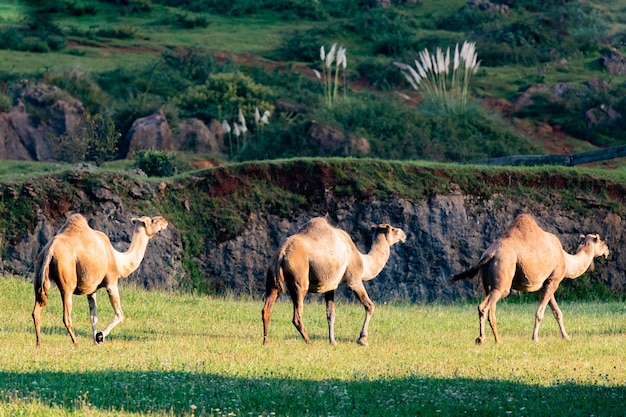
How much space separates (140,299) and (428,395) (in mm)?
10613

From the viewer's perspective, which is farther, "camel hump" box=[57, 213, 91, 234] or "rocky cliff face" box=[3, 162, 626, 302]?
"rocky cliff face" box=[3, 162, 626, 302]

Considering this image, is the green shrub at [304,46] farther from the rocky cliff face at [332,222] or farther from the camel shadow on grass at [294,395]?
the camel shadow on grass at [294,395]

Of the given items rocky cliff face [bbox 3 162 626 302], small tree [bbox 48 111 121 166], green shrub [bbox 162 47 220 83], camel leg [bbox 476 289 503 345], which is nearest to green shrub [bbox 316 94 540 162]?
small tree [bbox 48 111 121 166]

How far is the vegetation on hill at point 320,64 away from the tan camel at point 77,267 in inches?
804

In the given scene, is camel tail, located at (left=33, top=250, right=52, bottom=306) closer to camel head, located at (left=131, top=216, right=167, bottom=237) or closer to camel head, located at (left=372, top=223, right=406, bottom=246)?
camel head, located at (left=131, top=216, right=167, bottom=237)

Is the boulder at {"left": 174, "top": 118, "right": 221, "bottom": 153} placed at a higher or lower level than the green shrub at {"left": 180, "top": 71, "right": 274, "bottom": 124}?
lower

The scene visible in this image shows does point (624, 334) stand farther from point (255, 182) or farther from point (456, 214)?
point (255, 182)

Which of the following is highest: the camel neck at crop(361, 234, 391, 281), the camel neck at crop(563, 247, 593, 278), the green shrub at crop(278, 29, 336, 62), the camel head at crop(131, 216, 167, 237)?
the green shrub at crop(278, 29, 336, 62)

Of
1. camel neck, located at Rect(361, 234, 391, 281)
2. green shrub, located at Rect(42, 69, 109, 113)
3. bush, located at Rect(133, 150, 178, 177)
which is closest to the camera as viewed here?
camel neck, located at Rect(361, 234, 391, 281)

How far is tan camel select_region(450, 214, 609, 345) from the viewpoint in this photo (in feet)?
56.2

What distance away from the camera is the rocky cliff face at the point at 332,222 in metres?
25.7

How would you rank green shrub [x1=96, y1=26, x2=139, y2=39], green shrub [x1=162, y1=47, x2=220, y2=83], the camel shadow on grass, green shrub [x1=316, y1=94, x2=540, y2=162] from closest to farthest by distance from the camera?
the camel shadow on grass
green shrub [x1=316, y1=94, x2=540, y2=162]
green shrub [x1=162, y1=47, x2=220, y2=83]
green shrub [x1=96, y1=26, x2=139, y2=39]

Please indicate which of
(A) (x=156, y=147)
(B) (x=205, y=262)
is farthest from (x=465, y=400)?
(A) (x=156, y=147)

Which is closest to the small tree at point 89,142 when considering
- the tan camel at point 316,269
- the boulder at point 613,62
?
the tan camel at point 316,269
